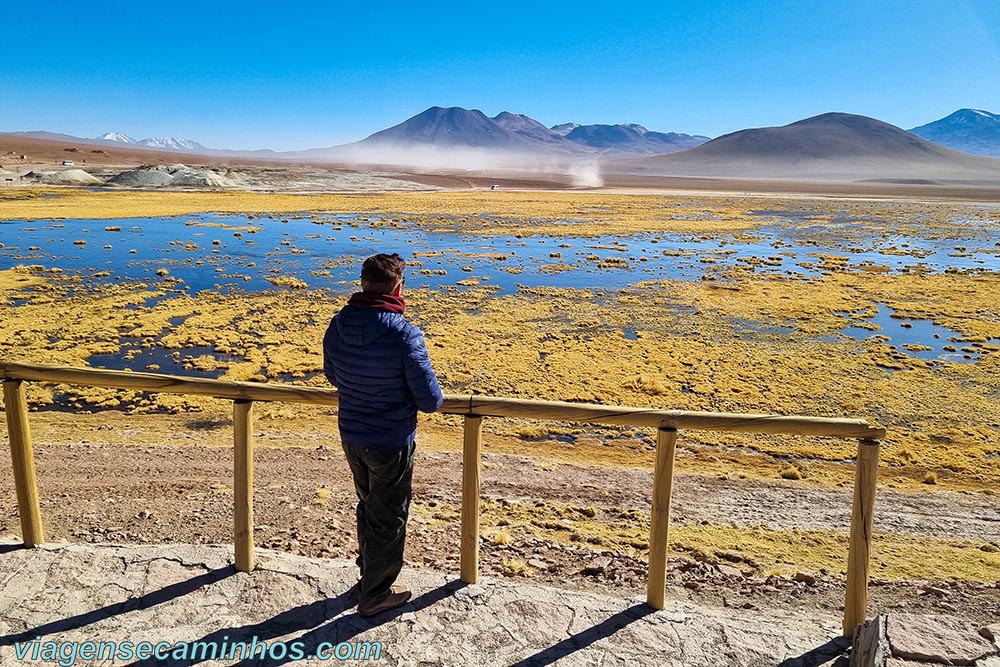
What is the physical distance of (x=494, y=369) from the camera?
1212 centimetres

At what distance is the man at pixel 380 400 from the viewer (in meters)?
3.06

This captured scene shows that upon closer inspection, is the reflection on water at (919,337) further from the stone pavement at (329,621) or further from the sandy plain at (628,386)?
the stone pavement at (329,621)

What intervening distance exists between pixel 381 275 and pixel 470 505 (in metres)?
1.44

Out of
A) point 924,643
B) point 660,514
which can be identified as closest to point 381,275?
point 660,514

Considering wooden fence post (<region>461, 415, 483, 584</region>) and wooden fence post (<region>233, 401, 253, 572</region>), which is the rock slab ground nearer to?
wooden fence post (<region>461, 415, 483, 584</region>)

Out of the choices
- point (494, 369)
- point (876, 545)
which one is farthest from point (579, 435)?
point (876, 545)

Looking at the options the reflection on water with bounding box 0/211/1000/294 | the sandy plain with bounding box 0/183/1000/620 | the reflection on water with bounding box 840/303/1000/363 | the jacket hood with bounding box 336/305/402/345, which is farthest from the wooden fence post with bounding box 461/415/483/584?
the reflection on water with bounding box 0/211/1000/294

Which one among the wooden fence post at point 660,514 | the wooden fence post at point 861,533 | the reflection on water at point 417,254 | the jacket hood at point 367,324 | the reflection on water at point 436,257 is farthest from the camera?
the reflection on water at point 417,254

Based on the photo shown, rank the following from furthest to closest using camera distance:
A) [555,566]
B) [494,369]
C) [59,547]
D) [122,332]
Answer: [122,332]
[494,369]
[555,566]
[59,547]

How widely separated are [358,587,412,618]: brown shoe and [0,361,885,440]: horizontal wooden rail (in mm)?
965

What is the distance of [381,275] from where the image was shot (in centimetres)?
306

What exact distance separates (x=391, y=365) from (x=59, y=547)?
2.50 metres

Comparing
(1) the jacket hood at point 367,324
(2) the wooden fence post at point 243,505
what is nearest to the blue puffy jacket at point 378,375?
(1) the jacket hood at point 367,324

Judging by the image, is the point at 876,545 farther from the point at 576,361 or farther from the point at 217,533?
the point at 576,361
